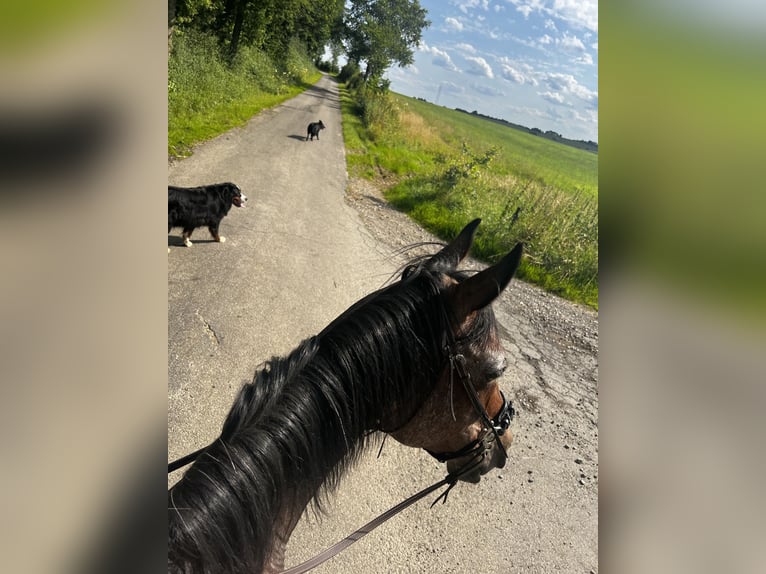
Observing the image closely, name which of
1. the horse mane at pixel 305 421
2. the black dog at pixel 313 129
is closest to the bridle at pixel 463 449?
the horse mane at pixel 305 421

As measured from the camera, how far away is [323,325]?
547 centimetres

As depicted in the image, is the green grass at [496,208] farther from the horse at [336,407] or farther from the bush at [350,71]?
the bush at [350,71]

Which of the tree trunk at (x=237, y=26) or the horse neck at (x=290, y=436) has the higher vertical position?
the tree trunk at (x=237, y=26)

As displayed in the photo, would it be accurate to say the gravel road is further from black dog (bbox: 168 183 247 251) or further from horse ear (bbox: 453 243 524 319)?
horse ear (bbox: 453 243 524 319)

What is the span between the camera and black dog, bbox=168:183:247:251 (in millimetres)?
6098

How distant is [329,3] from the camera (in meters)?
15.8

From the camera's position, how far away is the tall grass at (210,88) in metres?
11.1

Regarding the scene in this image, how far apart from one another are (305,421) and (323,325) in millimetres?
3719

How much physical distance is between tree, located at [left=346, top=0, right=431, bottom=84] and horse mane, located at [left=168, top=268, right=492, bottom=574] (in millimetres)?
17768
